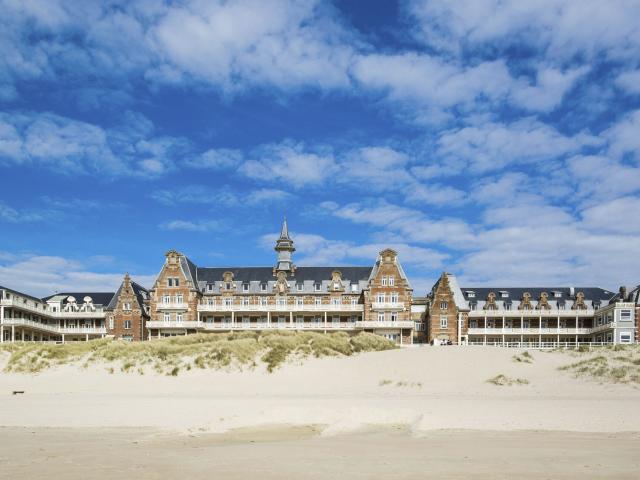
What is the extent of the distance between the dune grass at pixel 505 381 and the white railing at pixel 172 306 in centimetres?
5055

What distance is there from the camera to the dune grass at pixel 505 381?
2637cm

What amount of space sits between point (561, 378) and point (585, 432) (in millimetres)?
13102

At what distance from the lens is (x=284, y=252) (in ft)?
250

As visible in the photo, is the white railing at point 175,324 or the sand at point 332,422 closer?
the sand at point 332,422

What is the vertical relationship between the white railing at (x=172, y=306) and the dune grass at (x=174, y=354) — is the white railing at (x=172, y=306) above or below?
above

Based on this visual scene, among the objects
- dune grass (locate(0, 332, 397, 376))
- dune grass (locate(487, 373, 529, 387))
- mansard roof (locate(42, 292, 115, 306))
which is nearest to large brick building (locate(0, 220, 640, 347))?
mansard roof (locate(42, 292, 115, 306))

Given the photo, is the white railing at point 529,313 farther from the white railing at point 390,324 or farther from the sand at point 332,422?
the sand at point 332,422

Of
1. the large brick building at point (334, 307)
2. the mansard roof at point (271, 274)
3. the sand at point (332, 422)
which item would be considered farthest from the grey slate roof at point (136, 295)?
the sand at point (332, 422)

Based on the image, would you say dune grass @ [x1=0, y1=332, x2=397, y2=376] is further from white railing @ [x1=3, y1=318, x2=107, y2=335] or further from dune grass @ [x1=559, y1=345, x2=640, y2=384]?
white railing @ [x1=3, y1=318, x2=107, y2=335]

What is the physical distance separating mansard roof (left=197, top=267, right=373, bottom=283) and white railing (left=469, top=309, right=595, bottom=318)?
15681 mm

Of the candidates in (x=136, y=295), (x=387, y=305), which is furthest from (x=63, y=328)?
(x=387, y=305)

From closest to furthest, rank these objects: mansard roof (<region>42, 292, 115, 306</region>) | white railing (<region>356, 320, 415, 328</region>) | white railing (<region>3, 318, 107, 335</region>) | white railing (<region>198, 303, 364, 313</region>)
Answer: white railing (<region>356, 320, 415, 328</region>)
white railing (<region>198, 303, 364, 313</region>)
white railing (<region>3, 318, 107, 335</region>)
mansard roof (<region>42, 292, 115, 306</region>)

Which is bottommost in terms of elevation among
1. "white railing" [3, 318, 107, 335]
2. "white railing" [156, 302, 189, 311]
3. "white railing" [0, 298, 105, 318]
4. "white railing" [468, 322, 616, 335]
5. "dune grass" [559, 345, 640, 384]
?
"white railing" [468, 322, 616, 335]

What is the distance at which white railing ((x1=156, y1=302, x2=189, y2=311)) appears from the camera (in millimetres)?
70875
